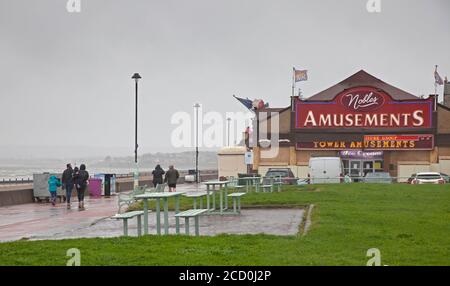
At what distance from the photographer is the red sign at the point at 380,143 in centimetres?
6022

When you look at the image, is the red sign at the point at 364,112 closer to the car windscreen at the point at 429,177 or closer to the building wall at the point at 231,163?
the building wall at the point at 231,163

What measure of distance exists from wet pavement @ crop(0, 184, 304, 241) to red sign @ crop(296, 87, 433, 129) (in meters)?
38.2

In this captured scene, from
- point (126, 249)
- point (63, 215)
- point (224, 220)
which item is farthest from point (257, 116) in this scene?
point (126, 249)

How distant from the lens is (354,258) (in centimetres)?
1048

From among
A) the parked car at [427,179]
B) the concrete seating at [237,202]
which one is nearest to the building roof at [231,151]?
the parked car at [427,179]

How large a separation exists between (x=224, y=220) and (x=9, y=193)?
16.8 m

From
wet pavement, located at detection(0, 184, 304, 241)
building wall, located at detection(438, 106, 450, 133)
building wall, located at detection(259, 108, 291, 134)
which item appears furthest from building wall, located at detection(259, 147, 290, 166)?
wet pavement, located at detection(0, 184, 304, 241)

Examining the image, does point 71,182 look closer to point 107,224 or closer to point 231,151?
point 107,224

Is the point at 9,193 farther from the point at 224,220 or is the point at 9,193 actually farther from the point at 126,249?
the point at 126,249

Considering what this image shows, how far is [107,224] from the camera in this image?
20.2 metres

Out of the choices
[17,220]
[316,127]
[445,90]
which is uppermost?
[445,90]

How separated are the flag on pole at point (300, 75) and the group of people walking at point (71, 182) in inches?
1667
